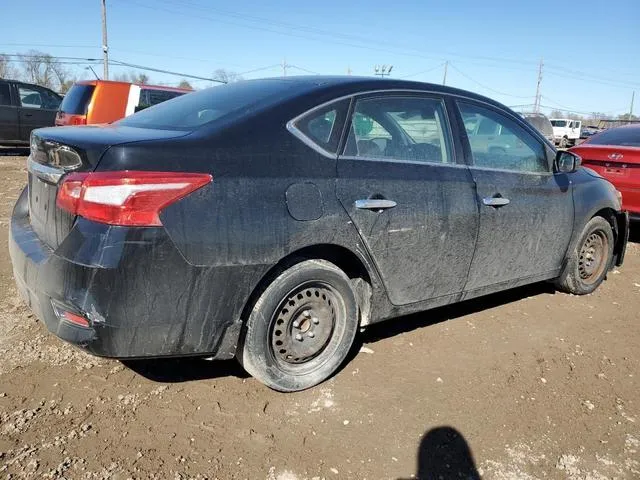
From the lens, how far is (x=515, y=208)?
3662 millimetres

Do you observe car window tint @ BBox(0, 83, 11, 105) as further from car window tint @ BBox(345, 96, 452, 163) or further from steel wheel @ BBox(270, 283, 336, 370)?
steel wheel @ BBox(270, 283, 336, 370)

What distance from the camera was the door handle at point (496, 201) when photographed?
3463 mm

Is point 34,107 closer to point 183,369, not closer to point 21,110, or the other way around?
point 21,110

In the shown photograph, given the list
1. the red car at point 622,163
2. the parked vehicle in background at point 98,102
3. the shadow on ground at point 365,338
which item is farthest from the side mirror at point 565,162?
the parked vehicle in background at point 98,102

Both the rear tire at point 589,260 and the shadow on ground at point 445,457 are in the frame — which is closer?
the shadow on ground at point 445,457

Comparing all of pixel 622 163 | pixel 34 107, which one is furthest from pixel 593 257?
pixel 34 107

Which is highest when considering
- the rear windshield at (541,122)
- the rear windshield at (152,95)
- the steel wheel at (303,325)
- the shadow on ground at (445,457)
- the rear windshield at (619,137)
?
the rear windshield at (541,122)

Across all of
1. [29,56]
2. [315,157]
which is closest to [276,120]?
[315,157]

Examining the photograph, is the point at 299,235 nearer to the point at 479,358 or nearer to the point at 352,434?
the point at 352,434

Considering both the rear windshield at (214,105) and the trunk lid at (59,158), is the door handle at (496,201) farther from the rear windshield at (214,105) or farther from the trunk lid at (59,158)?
the trunk lid at (59,158)

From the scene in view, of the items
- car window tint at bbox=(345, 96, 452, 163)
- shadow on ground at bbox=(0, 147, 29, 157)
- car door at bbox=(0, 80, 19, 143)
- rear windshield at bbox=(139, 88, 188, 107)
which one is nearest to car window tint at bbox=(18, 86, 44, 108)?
car door at bbox=(0, 80, 19, 143)

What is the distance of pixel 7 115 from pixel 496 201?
13.6m

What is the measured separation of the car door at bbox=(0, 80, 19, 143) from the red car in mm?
12924

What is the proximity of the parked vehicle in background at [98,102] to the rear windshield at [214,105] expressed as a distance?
753 cm
